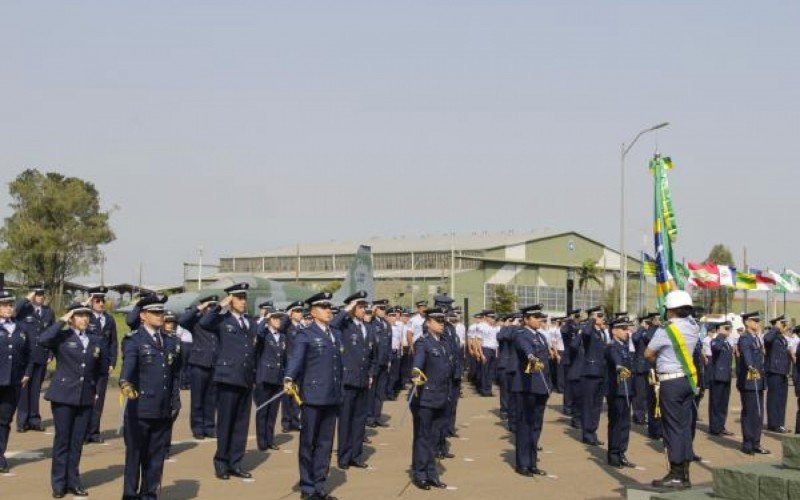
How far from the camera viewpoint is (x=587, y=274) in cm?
8438

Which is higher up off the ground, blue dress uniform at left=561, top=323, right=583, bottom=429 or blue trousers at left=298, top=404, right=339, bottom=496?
blue dress uniform at left=561, top=323, right=583, bottom=429

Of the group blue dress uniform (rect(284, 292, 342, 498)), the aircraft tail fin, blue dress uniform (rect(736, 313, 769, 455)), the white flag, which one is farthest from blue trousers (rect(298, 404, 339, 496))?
the aircraft tail fin

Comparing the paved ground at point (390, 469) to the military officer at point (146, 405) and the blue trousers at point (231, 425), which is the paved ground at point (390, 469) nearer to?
the blue trousers at point (231, 425)

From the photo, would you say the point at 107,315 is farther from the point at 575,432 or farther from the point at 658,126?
the point at 658,126

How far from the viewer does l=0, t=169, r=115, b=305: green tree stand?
180 ft

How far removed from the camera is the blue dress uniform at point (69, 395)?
9.32 m

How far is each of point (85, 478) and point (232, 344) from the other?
2.16 meters

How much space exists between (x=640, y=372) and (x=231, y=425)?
809cm

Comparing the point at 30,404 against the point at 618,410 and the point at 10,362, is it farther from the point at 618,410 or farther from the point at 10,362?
the point at 618,410

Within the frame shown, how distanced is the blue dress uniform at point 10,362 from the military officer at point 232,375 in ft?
7.85

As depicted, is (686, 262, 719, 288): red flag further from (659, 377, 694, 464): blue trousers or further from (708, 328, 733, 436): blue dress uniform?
(659, 377, 694, 464): blue trousers

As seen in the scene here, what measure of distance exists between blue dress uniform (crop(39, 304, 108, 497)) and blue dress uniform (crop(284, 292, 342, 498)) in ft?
6.85

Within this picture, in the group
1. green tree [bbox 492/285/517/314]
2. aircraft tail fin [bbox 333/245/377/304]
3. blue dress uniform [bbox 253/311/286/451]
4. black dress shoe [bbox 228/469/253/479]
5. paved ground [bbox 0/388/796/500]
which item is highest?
aircraft tail fin [bbox 333/245/377/304]

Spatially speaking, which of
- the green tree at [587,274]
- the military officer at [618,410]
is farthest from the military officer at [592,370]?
the green tree at [587,274]
